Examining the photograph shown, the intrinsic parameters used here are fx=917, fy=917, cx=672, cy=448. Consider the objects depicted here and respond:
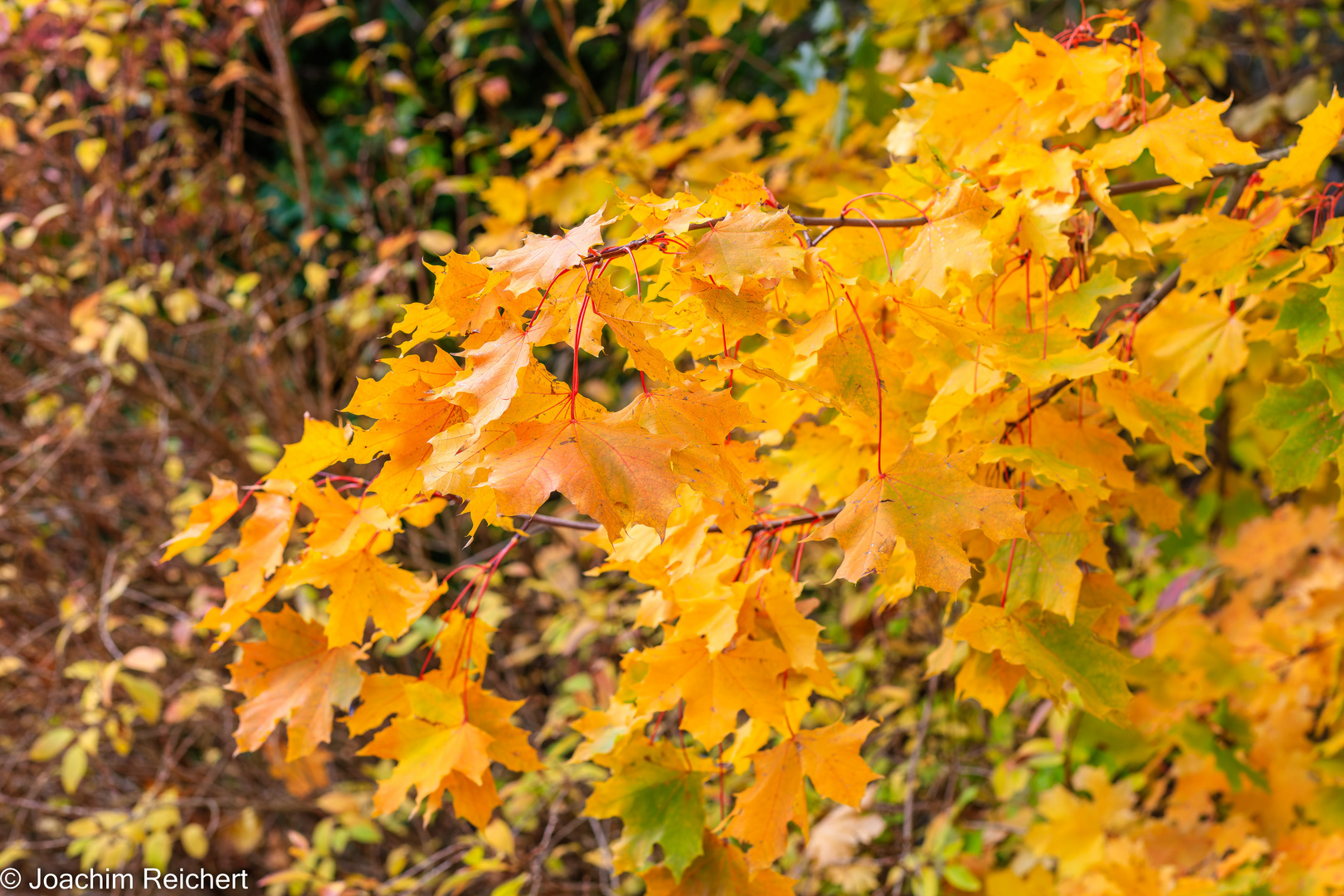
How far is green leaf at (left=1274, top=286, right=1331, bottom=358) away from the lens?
1055mm

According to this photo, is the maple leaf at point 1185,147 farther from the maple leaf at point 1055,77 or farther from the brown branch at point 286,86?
the brown branch at point 286,86

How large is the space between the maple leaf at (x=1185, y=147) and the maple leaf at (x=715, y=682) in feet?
2.24

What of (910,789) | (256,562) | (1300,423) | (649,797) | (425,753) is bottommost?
(910,789)

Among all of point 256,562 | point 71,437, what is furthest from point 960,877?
point 71,437

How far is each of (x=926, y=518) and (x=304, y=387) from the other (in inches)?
98.9

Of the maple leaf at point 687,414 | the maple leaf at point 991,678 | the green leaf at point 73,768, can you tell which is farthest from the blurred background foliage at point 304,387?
the maple leaf at point 687,414

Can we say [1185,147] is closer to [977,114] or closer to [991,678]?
[977,114]

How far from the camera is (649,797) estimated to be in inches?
44.0

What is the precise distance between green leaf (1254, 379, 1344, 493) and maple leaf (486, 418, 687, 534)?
0.85 metres

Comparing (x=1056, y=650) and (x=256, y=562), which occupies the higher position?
(x=256, y=562)

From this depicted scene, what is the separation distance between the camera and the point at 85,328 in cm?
243

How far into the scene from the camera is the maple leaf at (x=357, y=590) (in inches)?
41.9

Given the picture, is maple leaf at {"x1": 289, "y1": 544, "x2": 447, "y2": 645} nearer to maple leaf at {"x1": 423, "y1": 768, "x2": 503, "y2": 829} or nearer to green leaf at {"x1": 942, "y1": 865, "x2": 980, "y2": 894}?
maple leaf at {"x1": 423, "y1": 768, "x2": 503, "y2": 829}

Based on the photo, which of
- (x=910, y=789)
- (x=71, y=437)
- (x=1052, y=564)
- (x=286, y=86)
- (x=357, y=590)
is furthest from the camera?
(x=286, y=86)
